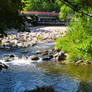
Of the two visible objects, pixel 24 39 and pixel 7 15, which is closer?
pixel 7 15

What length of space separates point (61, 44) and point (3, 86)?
6.42 meters

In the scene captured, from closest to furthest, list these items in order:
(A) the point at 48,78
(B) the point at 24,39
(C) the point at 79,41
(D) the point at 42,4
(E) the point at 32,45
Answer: (A) the point at 48,78, (C) the point at 79,41, (D) the point at 42,4, (E) the point at 32,45, (B) the point at 24,39

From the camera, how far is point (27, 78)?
789 centimetres

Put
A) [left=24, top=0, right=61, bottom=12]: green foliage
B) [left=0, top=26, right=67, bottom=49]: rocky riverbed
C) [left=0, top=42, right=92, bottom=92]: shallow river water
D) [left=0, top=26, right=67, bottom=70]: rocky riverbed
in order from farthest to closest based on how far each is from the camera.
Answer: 1. [left=0, top=26, right=67, bottom=49]: rocky riverbed
2. [left=0, top=26, right=67, bottom=70]: rocky riverbed
3. [left=0, top=42, right=92, bottom=92]: shallow river water
4. [left=24, top=0, right=61, bottom=12]: green foliage

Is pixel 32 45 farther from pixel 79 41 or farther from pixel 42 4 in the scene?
pixel 79 41

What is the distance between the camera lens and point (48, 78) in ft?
25.7

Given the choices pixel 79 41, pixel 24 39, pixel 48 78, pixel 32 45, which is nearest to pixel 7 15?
pixel 48 78

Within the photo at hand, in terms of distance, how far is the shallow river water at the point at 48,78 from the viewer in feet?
22.0

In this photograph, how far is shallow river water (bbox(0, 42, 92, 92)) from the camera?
6.71m

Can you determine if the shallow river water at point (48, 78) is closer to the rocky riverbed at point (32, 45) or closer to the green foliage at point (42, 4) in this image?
the rocky riverbed at point (32, 45)

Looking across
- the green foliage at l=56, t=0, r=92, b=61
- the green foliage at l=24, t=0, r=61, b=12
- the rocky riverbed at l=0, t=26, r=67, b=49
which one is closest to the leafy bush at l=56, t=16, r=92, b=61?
the green foliage at l=56, t=0, r=92, b=61

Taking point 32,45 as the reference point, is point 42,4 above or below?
above

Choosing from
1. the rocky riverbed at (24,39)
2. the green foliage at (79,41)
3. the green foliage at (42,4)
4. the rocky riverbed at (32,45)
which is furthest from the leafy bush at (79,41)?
the rocky riverbed at (24,39)

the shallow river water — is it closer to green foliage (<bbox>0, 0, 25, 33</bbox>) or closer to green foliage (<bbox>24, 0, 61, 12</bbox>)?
green foliage (<bbox>24, 0, 61, 12</bbox>)
